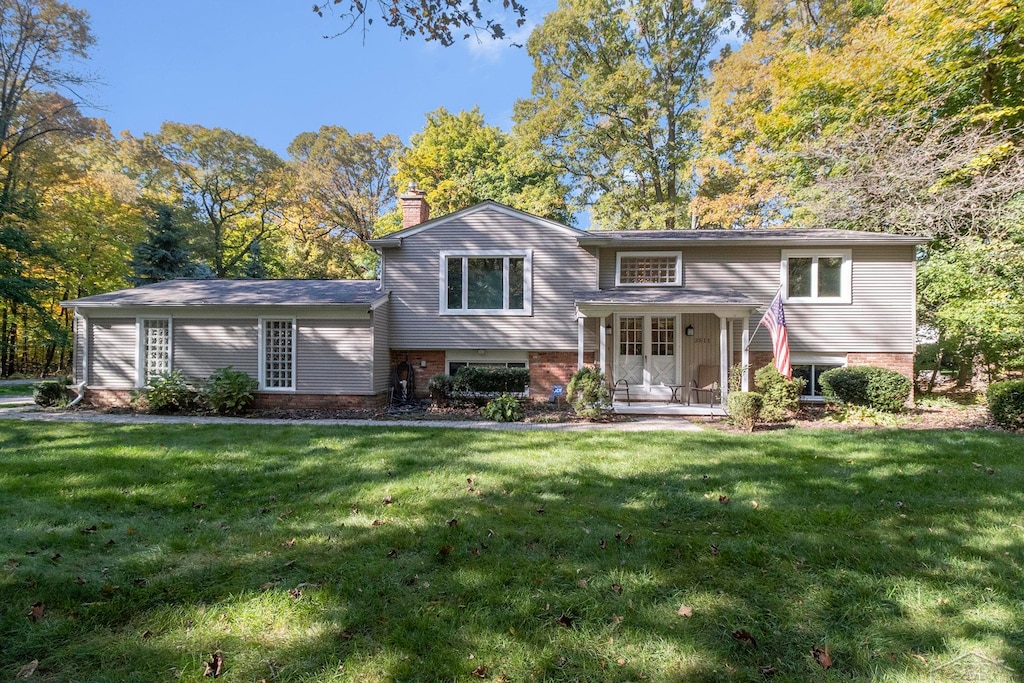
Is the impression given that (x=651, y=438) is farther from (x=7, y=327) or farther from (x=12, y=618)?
(x=7, y=327)

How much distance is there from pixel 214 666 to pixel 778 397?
9.80m

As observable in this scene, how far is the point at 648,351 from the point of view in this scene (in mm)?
12664

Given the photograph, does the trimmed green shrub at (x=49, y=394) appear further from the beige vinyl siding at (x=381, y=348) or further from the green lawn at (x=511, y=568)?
the beige vinyl siding at (x=381, y=348)

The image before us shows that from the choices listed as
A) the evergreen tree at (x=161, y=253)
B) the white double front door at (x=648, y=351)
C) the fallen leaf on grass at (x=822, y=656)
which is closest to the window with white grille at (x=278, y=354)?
the white double front door at (x=648, y=351)

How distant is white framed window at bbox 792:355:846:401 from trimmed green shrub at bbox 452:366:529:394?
24.4 ft

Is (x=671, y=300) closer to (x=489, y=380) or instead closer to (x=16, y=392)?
(x=489, y=380)

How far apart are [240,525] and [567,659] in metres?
3.18

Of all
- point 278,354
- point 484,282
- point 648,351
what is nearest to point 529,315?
point 484,282

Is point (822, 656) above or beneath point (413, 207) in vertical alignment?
beneath

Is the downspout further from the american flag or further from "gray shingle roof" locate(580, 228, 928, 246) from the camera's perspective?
the american flag

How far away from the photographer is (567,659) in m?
2.31

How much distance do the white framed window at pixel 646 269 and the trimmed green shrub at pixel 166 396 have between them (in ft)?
36.9

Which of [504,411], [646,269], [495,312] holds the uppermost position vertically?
[646,269]

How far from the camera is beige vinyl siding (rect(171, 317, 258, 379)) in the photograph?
1164cm
